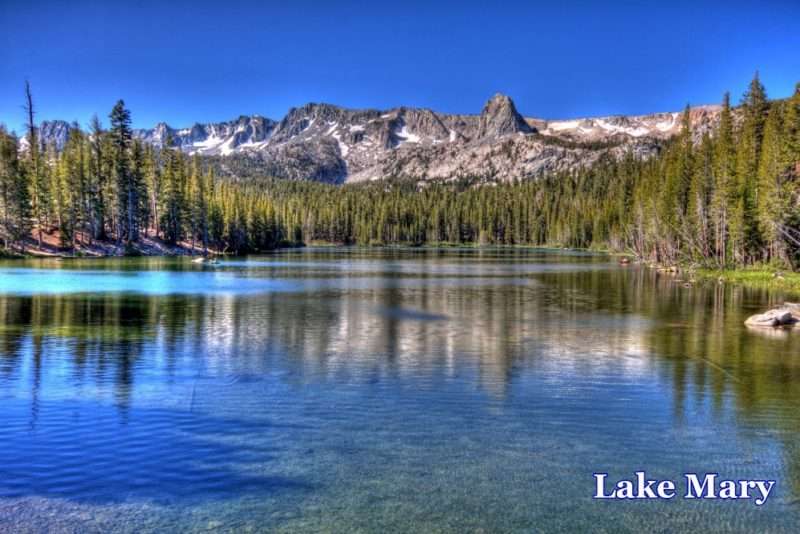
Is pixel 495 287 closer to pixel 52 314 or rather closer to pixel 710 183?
pixel 52 314

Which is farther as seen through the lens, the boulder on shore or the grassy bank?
the grassy bank

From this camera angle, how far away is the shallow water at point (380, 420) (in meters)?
12.1

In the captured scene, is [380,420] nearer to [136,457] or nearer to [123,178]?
[136,457]

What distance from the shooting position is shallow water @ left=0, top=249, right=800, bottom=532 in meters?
12.1

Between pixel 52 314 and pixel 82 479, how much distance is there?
Answer: 28.1 m

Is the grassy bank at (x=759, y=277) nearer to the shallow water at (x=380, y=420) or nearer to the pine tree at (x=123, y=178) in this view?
the shallow water at (x=380, y=420)

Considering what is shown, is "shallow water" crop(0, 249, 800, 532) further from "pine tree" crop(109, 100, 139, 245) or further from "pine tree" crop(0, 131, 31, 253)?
"pine tree" crop(109, 100, 139, 245)

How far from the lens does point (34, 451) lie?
48.2 ft

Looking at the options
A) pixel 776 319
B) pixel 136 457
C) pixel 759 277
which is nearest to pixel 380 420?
pixel 136 457

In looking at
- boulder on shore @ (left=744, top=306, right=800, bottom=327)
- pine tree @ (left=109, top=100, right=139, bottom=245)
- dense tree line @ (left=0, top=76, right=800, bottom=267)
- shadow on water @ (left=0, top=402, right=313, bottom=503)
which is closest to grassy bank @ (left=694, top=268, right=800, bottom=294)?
dense tree line @ (left=0, top=76, right=800, bottom=267)

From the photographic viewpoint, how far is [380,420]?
58.0 ft

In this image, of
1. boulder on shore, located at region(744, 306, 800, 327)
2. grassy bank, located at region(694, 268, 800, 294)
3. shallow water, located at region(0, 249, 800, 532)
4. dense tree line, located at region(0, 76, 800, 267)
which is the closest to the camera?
shallow water, located at region(0, 249, 800, 532)

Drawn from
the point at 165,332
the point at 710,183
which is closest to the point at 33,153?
the point at 165,332

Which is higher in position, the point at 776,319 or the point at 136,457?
the point at 776,319
